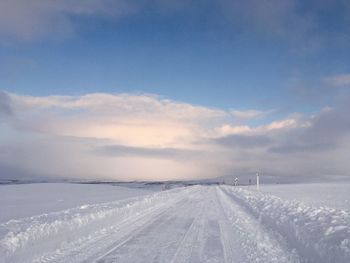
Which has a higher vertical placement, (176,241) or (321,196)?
(321,196)

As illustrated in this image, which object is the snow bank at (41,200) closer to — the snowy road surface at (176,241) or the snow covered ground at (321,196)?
the snowy road surface at (176,241)

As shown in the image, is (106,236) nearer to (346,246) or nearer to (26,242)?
(26,242)

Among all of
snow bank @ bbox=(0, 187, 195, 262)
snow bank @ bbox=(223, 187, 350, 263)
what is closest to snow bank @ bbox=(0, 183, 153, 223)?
snow bank @ bbox=(0, 187, 195, 262)

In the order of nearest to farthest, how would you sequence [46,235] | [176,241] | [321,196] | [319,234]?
[319,234] → [46,235] → [176,241] → [321,196]

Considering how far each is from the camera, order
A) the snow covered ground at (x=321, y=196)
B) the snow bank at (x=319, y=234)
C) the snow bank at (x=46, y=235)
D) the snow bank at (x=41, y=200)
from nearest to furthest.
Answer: the snow bank at (x=319, y=234), the snow bank at (x=46, y=235), the snow bank at (x=41, y=200), the snow covered ground at (x=321, y=196)

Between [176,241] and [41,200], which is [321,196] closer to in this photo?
[41,200]

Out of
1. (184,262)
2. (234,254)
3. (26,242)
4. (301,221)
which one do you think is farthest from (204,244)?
(26,242)

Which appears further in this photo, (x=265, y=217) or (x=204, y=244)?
(x=265, y=217)

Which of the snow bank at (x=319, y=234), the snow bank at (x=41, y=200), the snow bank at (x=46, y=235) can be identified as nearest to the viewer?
the snow bank at (x=319, y=234)

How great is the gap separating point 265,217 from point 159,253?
9.36m

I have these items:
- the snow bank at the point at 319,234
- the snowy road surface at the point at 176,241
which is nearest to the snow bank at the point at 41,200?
the snowy road surface at the point at 176,241

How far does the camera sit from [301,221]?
14.3 m

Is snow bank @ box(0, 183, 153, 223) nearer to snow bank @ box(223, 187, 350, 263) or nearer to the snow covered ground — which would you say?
snow bank @ box(223, 187, 350, 263)

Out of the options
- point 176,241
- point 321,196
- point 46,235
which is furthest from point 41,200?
point 321,196
